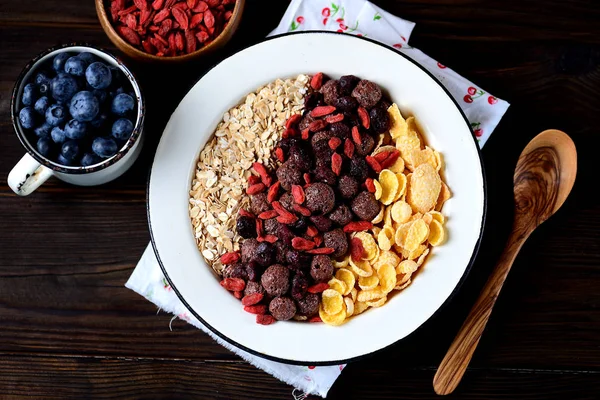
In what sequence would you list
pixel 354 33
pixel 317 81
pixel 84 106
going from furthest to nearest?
pixel 354 33 < pixel 317 81 < pixel 84 106

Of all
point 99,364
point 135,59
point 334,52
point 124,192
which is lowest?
point 99,364

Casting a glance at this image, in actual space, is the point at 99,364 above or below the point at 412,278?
below

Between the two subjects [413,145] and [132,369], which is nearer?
[413,145]

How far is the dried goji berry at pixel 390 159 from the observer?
41.8 inches

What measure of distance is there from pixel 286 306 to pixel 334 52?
0.44 metres

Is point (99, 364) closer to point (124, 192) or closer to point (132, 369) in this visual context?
point (132, 369)

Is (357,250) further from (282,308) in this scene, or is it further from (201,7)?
(201,7)

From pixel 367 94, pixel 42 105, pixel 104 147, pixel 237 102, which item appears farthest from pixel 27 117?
pixel 367 94

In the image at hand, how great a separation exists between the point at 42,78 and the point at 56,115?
0.28 ft

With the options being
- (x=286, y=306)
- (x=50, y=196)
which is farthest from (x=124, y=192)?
(x=286, y=306)

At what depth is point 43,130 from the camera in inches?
39.9

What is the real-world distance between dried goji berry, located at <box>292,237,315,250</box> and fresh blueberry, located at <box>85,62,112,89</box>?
39 centimetres

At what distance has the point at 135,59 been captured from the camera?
1116mm

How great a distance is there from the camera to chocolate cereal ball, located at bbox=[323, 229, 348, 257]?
3.42 ft
